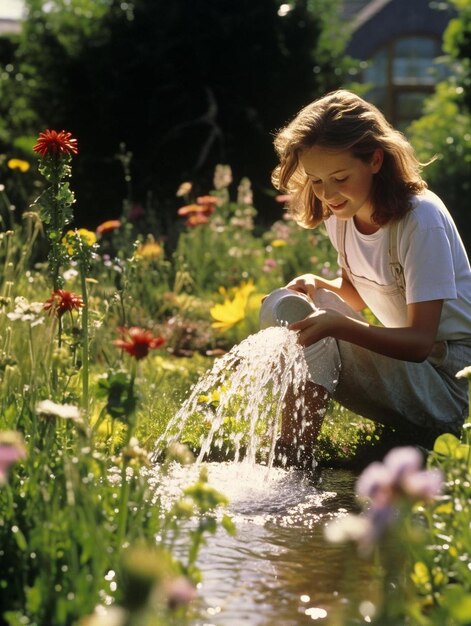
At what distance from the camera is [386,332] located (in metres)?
3.37

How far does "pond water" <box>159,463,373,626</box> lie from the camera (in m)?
2.31

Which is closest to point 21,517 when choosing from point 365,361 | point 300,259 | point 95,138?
point 365,361

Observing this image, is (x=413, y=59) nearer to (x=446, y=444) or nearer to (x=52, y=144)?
(x=52, y=144)

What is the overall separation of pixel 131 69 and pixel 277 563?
815cm

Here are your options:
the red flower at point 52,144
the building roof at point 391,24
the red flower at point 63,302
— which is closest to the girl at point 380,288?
the red flower at point 63,302

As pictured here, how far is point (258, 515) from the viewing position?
3064mm

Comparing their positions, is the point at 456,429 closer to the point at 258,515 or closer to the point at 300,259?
the point at 258,515

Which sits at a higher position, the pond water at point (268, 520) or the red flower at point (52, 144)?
the red flower at point (52, 144)

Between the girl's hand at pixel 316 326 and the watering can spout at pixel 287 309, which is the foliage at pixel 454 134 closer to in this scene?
the watering can spout at pixel 287 309

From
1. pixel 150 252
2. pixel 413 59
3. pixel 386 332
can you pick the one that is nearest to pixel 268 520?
pixel 386 332

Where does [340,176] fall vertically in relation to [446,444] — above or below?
above

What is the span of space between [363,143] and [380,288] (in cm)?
53

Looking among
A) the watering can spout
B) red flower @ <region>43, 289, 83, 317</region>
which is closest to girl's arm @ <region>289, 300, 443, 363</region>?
the watering can spout

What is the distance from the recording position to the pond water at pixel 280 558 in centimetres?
231
